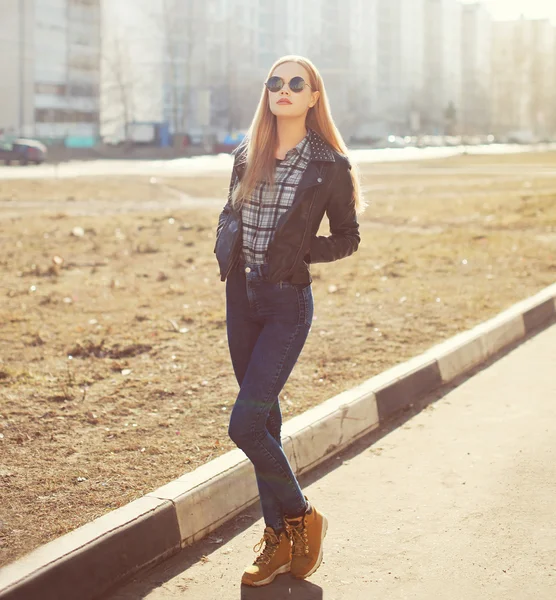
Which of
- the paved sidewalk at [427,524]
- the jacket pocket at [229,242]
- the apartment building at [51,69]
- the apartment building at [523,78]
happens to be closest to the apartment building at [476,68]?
the apartment building at [523,78]

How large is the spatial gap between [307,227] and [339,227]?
0.69 feet

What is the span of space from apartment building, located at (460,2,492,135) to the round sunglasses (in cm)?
13955

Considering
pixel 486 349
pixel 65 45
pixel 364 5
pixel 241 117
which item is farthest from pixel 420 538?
pixel 364 5

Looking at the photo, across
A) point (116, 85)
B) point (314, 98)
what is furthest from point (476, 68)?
point (314, 98)

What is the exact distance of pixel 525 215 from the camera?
64.7 ft

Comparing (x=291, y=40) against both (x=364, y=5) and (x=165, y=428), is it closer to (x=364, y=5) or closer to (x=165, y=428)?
(x=364, y=5)

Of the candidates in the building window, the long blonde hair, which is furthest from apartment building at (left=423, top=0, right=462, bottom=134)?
the long blonde hair

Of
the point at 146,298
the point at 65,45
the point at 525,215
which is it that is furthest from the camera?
the point at 65,45

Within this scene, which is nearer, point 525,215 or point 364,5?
point 525,215

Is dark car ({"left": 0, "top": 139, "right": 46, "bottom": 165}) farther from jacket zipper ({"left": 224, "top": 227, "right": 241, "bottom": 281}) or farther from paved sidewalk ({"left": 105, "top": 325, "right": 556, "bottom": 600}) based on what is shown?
jacket zipper ({"left": 224, "top": 227, "right": 241, "bottom": 281})

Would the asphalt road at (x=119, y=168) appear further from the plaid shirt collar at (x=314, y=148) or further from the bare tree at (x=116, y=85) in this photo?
the bare tree at (x=116, y=85)

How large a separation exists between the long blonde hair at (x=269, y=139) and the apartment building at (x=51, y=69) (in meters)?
77.2

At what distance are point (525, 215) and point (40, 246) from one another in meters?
9.91

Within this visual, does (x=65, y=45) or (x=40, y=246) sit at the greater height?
(x=65, y=45)
